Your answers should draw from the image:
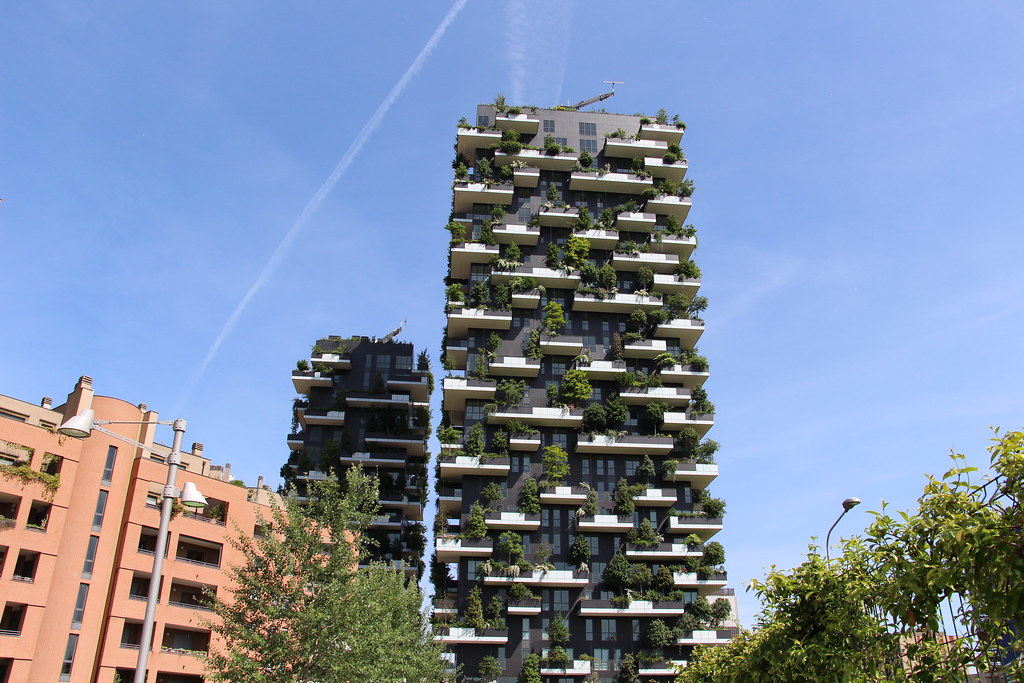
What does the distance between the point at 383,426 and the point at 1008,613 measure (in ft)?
256

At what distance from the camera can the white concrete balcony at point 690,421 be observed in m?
71.6

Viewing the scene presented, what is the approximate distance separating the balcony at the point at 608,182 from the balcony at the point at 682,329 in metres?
14.0

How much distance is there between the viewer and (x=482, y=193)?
7750cm

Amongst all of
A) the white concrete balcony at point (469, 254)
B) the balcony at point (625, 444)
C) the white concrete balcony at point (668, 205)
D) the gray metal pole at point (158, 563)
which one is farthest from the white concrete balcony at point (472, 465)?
the gray metal pole at point (158, 563)

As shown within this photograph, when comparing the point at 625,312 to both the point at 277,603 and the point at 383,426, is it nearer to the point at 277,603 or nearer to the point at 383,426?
the point at 383,426

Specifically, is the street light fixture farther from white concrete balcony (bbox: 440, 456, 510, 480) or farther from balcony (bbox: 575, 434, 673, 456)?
balcony (bbox: 575, 434, 673, 456)

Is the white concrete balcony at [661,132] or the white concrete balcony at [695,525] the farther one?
the white concrete balcony at [661,132]

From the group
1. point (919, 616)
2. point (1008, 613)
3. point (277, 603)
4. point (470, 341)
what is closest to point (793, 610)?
point (919, 616)

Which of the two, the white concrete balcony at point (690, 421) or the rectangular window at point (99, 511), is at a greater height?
the white concrete balcony at point (690, 421)

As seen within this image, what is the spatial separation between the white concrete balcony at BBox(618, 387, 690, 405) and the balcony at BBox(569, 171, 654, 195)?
20736 millimetres

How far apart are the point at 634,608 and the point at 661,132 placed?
46.4 m

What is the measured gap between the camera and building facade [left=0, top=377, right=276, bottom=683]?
4528cm

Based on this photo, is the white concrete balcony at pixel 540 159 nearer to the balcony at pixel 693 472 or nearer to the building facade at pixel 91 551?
the balcony at pixel 693 472

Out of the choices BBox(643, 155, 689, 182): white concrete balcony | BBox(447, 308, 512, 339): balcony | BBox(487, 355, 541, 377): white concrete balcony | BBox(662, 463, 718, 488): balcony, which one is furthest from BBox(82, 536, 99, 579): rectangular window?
BBox(643, 155, 689, 182): white concrete balcony
